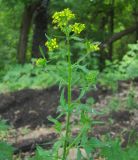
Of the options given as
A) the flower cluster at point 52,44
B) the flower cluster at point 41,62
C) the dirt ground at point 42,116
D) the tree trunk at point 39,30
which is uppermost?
the tree trunk at point 39,30

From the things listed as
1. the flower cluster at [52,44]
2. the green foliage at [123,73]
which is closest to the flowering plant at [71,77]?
the flower cluster at [52,44]

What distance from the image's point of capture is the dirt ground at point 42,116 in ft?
21.4

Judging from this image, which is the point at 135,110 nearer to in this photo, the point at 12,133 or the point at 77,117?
the point at 77,117

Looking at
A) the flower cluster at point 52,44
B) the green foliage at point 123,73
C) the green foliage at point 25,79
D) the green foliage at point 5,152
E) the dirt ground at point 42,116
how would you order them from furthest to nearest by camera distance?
the green foliage at point 25,79, the green foliage at point 123,73, the dirt ground at point 42,116, the green foliage at point 5,152, the flower cluster at point 52,44

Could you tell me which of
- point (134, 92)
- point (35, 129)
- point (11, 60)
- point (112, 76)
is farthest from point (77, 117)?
point (11, 60)

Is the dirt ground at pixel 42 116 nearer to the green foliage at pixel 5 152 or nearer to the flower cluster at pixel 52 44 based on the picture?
the green foliage at pixel 5 152

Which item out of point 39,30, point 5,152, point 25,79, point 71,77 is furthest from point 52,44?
point 39,30

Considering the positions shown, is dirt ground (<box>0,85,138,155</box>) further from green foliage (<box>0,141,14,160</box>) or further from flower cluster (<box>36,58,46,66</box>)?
flower cluster (<box>36,58,46,66</box>)

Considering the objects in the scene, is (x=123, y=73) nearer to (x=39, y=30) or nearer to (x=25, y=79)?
(x=25, y=79)

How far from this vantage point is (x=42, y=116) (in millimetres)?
7867

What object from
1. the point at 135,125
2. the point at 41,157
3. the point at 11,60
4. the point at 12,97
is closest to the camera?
the point at 41,157

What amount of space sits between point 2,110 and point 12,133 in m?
1.37

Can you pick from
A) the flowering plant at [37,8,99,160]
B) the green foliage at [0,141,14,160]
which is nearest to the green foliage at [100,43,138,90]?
the green foliage at [0,141,14,160]

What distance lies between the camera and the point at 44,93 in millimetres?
9078
